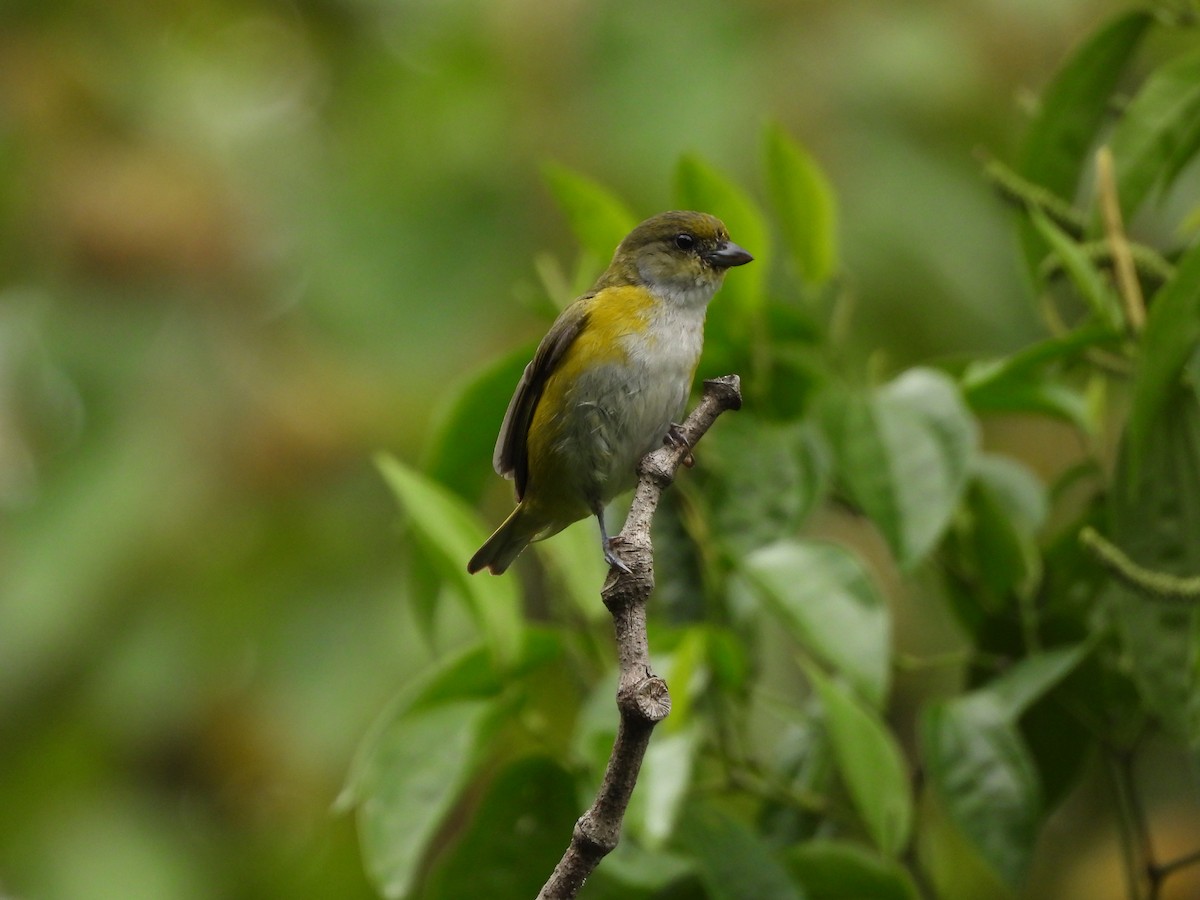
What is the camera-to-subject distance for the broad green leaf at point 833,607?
2.09m

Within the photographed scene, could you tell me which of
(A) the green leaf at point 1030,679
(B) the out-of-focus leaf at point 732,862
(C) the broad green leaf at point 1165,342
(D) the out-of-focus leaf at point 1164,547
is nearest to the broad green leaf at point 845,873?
(B) the out-of-focus leaf at point 732,862

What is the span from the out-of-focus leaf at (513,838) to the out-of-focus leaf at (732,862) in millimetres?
215

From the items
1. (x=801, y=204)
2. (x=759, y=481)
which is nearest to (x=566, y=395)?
(x=759, y=481)

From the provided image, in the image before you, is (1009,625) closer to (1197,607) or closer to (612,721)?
(1197,607)

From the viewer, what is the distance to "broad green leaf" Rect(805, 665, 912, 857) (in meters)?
2.06

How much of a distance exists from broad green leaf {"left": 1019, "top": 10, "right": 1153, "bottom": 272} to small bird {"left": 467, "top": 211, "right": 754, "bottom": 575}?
0.62m

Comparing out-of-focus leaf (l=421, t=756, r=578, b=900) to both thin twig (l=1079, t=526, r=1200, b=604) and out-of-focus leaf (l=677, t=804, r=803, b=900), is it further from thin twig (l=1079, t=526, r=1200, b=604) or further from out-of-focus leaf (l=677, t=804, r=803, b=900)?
thin twig (l=1079, t=526, r=1200, b=604)

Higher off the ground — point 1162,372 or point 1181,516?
point 1162,372

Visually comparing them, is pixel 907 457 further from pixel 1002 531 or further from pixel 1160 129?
pixel 1160 129

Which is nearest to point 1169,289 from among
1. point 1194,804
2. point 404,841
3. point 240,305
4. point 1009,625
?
point 1009,625

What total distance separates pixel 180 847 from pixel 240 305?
6.93 ft

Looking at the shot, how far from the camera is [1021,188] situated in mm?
2389

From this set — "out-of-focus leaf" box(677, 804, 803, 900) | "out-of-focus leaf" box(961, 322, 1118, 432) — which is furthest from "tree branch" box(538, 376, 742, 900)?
"out-of-focus leaf" box(961, 322, 1118, 432)

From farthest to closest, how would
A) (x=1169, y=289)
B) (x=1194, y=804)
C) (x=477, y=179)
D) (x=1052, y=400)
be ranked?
(x=477, y=179) → (x=1194, y=804) → (x=1052, y=400) → (x=1169, y=289)
